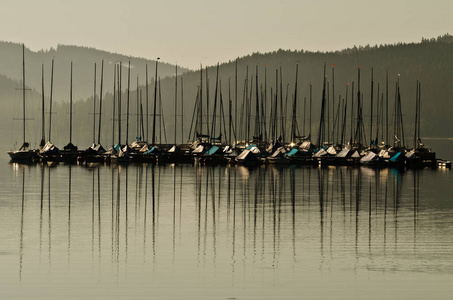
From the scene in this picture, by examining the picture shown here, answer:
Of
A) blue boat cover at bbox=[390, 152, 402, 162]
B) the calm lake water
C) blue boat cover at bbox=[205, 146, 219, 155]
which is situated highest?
blue boat cover at bbox=[205, 146, 219, 155]

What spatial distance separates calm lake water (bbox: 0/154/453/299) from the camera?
2111 cm

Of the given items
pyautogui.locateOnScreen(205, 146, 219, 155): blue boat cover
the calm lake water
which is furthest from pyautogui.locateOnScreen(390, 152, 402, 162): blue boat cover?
the calm lake water

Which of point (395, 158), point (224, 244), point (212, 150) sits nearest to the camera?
point (224, 244)

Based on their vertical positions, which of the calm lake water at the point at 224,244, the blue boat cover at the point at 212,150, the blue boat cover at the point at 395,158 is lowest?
the calm lake water at the point at 224,244

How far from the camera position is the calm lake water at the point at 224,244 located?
2111cm

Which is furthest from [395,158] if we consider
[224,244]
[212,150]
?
[224,244]

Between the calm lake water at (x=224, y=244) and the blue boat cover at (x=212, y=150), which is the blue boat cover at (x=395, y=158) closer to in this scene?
the blue boat cover at (x=212, y=150)

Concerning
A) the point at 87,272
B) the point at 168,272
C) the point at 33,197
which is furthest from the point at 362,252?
the point at 33,197

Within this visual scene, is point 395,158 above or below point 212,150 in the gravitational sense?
below

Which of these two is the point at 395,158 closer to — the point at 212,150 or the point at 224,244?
the point at 212,150

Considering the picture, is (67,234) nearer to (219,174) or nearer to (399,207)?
(399,207)

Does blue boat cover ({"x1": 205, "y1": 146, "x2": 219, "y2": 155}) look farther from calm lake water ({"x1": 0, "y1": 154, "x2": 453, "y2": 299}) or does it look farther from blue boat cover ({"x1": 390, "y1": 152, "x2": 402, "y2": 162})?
calm lake water ({"x1": 0, "y1": 154, "x2": 453, "y2": 299})

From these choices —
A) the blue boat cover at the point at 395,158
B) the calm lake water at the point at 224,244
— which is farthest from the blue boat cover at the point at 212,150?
the calm lake water at the point at 224,244

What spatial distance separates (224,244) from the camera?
2814cm
